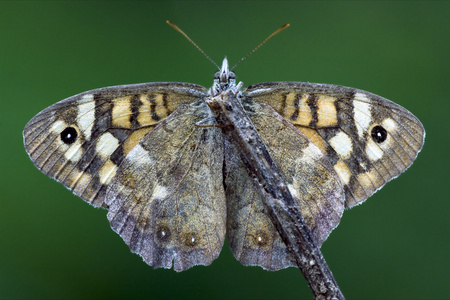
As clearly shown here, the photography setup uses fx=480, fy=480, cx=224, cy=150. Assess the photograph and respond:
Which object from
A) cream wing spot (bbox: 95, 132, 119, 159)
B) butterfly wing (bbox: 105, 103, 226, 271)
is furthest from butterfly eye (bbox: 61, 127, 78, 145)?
butterfly wing (bbox: 105, 103, 226, 271)

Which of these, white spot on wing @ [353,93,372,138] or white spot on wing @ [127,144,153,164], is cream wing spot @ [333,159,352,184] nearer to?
white spot on wing @ [353,93,372,138]

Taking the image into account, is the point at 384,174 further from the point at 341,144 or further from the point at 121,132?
the point at 121,132

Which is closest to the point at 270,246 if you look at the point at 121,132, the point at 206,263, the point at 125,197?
the point at 206,263

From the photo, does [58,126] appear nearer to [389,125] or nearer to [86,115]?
[86,115]

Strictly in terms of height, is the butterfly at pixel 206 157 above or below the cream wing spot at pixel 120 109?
below

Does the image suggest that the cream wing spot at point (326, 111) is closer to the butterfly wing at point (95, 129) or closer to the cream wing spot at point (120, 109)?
the butterfly wing at point (95, 129)

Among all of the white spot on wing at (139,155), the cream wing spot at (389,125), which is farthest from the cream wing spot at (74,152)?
the cream wing spot at (389,125)

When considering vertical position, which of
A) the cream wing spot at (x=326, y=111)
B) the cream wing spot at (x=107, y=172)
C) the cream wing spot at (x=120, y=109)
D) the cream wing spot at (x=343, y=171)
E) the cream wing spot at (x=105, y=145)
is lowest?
the cream wing spot at (x=343, y=171)
